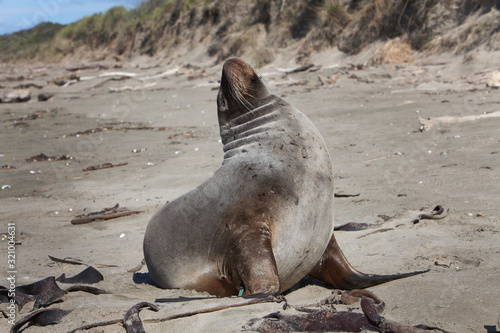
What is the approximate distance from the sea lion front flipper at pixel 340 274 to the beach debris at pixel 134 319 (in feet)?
3.90

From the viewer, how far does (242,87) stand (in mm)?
3816

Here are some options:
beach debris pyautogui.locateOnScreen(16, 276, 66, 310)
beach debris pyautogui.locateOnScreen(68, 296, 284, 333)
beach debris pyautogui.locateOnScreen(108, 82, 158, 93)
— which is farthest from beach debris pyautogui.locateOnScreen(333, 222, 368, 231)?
beach debris pyautogui.locateOnScreen(108, 82, 158, 93)

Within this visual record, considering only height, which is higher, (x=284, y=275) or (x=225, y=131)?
(x=225, y=131)

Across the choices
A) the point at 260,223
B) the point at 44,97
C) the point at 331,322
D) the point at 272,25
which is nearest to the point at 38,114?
the point at 44,97

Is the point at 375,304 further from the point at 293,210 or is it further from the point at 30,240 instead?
the point at 30,240

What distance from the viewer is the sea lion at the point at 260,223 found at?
3.23 metres

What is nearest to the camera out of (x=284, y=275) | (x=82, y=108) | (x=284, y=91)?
(x=284, y=275)

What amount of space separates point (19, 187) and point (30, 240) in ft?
7.81

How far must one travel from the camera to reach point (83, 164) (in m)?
8.12

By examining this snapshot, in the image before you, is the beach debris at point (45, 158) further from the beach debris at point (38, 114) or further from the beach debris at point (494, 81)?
the beach debris at point (494, 81)

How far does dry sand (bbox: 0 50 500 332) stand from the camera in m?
2.86

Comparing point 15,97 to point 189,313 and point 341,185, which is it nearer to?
point 341,185

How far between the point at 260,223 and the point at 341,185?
2733mm

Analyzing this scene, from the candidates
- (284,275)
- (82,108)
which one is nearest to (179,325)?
(284,275)
